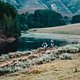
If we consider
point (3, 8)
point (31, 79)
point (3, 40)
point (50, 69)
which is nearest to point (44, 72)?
point (50, 69)

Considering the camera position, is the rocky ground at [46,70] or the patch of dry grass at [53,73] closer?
the patch of dry grass at [53,73]

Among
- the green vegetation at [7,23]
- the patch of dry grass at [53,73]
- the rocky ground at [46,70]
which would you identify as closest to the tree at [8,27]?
the green vegetation at [7,23]

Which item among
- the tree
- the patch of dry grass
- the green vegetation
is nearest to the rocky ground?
the patch of dry grass

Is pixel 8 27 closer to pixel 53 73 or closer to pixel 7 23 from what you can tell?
pixel 7 23

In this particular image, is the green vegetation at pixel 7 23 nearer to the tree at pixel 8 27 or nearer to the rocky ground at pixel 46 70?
the tree at pixel 8 27

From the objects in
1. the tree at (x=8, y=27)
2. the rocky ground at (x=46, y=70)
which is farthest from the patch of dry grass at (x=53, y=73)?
the tree at (x=8, y=27)

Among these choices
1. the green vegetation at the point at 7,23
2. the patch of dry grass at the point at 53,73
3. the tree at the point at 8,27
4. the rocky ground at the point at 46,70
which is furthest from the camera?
the green vegetation at the point at 7,23

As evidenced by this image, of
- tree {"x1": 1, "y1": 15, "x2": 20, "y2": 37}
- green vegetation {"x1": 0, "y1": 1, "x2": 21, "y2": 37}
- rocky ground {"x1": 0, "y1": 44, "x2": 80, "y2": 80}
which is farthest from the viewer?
green vegetation {"x1": 0, "y1": 1, "x2": 21, "y2": 37}

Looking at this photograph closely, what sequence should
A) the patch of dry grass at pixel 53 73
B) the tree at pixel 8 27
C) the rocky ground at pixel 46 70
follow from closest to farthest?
the patch of dry grass at pixel 53 73 → the rocky ground at pixel 46 70 → the tree at pixel 8 27

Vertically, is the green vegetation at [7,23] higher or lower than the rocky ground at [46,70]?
lower

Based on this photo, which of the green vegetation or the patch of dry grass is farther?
the green vegetation

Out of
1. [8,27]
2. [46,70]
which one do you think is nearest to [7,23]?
[8,27]

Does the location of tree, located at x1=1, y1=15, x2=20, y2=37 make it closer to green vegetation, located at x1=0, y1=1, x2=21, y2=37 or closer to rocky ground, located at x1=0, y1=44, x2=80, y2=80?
green vegetation, located at x1=0, y1=1, x2=21, y2=37

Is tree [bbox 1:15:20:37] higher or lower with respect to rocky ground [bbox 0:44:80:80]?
lower
